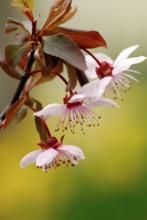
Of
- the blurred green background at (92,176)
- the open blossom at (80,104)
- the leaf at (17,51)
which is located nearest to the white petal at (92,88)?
the open blossom at (80,104)

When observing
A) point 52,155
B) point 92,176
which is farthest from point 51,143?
point 92,176

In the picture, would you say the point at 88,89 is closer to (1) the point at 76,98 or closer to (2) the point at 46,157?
(1) the point at 76,98

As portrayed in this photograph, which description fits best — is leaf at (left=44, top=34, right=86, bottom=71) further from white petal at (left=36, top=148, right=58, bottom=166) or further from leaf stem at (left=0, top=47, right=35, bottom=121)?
white petal at (left=36, top=148, right=58, bottom=166)

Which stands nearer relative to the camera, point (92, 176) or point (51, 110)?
point (51, 110)

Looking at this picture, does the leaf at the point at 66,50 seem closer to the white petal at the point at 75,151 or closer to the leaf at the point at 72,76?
the leaf at the point at 72,76

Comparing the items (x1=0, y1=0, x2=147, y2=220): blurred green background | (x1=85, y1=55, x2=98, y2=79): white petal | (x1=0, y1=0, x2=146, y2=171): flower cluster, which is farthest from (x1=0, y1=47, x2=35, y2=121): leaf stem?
(x1=0, y1=0, x2=147, y2=220): blurred green background

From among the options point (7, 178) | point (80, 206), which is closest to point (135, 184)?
point (80, 206)

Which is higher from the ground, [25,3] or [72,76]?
[25,3]

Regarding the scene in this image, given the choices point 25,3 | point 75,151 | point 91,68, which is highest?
point 25,3
